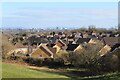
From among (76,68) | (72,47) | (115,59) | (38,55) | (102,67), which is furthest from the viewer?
(72,47)

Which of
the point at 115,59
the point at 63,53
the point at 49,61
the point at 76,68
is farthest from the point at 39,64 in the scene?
the point at 115,59

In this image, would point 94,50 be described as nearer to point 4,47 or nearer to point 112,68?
point 112,68

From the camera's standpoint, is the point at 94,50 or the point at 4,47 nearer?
the point at 94,50

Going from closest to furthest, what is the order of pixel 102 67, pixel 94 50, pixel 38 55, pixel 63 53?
pixel 102 67, pixel 94 50, pixel 63 53, pixel 38 55

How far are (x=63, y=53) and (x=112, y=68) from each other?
11630mm

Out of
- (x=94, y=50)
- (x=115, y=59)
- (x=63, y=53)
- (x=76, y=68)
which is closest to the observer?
(x=115, y=59)

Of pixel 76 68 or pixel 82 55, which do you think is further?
pixel 76 68

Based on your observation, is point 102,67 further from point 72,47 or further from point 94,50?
point 72,47

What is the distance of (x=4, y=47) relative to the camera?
35.0 metres

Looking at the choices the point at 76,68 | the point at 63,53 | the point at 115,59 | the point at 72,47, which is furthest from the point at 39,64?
the point at 115,59

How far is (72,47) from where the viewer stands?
1652 inches

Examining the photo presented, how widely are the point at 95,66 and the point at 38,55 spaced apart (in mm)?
15376

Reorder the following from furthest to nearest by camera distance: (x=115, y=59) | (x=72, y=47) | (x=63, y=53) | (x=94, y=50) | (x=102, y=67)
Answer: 1. (x=72, y=47)
2. (x=63, y=53)
3. (x=94, y=50)
4. (x=102, y=67)
5. (x=115, y=59)

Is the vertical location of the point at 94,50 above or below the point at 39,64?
above
